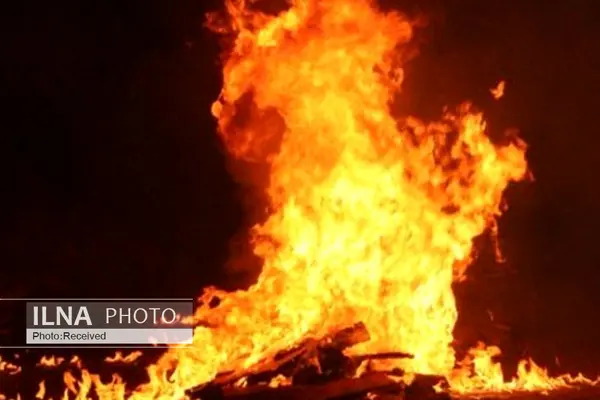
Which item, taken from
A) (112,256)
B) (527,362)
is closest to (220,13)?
(112,256)

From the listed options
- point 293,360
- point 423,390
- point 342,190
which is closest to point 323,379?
point 293,360

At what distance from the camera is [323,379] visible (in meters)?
7.21

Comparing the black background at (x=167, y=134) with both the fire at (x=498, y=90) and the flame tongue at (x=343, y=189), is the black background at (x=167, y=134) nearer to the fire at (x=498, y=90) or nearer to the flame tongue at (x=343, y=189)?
the fire at (x=498, y=90)

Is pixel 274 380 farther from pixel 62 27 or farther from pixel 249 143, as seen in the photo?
pixel 62 27

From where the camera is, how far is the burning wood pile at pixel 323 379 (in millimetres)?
7027

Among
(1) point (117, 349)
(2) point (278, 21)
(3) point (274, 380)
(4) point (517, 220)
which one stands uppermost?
(2) point (278, 21)

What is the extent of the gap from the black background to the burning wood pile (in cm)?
205

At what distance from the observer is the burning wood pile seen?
23.1ft

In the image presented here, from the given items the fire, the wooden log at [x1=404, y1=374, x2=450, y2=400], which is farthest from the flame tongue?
the fire

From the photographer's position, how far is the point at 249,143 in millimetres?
9008

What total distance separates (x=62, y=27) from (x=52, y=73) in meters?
0.49

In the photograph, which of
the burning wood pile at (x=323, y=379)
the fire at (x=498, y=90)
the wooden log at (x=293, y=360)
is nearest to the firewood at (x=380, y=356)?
the burning wood pile at (x=323, y=379)

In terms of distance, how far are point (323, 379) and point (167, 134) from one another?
3.49 m

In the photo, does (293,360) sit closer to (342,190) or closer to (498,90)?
(342,190)
